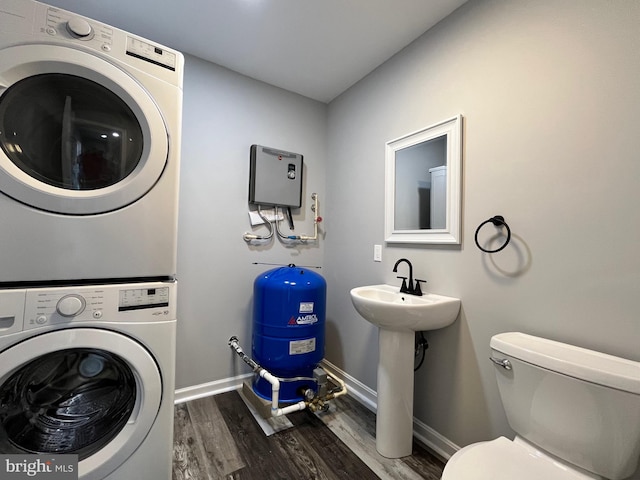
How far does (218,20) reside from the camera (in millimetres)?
1571

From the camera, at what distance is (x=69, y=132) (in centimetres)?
100

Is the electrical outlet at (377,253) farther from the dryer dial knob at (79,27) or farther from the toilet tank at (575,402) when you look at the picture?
the dryer dial knob at (79,27)

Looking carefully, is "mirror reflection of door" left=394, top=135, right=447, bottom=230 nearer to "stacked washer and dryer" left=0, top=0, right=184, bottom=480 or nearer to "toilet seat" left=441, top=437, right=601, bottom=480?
"toilet seat" left=441, top=437, right=601, bottom=480

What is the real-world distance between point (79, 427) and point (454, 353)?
165cm

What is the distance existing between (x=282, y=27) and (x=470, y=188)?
144 cm

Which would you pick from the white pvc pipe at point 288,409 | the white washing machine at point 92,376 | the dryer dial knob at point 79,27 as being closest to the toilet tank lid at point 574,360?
the white pvc pipe at point 288,409

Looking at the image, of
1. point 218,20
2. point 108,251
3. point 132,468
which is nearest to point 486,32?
point 218,20

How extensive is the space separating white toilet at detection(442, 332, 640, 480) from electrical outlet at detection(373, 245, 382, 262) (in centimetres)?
94

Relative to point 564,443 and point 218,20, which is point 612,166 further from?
point 218,20

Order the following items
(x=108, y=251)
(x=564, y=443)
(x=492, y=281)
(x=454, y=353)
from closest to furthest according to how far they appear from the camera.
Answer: (x=564, y=443) → (x=108, y=251) → (x=492, y=281) → (x=454, y=353)

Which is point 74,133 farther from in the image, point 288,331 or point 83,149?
point 288,331

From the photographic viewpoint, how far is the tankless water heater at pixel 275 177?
2.06 meters

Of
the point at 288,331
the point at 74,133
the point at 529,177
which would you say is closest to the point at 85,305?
the point at 74,133

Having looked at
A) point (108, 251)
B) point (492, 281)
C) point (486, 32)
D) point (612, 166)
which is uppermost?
point (486, 32)
